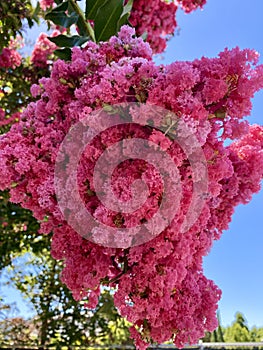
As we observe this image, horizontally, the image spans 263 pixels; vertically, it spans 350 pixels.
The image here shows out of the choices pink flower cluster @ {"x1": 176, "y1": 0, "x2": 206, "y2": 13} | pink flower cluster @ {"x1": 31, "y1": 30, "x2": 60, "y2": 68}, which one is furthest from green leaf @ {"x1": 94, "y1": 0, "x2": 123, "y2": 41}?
pink flower cluster @ {"x1": 31, "y1": 30, "x2": 60, "y2": 68}

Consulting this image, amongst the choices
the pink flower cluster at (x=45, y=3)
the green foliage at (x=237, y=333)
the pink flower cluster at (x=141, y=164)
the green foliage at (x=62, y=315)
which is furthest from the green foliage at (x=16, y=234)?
the green foliage at (x=237, y=333)

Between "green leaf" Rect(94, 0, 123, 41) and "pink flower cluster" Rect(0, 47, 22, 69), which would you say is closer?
"green leaf" Rect(94, 0, 123, 41)

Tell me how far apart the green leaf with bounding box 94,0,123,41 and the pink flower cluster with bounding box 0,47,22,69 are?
1551 mm

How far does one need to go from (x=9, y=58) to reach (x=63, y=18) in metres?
1.35

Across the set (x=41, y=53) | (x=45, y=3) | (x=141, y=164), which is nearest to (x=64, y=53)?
(x=141, y=164)

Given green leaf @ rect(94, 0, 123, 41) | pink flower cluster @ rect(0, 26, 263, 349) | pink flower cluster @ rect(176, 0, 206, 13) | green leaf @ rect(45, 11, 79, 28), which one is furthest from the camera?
pink flower cluster @ rect(176, 0, 206, 13)

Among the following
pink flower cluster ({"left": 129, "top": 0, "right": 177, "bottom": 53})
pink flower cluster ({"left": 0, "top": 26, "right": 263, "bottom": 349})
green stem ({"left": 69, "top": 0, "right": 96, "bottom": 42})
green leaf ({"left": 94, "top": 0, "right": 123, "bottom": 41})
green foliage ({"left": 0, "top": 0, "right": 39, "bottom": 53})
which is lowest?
pink flower cluster ({"left": 0, "top": 26, "right": 263, "bottom": 349})

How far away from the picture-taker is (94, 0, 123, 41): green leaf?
141 cm

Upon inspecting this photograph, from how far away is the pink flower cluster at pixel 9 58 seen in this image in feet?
9.55

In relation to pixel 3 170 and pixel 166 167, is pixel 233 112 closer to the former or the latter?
pixel 166 167

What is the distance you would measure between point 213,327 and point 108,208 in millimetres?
431

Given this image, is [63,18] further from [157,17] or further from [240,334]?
[240,334]

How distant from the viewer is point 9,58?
2.97 meters

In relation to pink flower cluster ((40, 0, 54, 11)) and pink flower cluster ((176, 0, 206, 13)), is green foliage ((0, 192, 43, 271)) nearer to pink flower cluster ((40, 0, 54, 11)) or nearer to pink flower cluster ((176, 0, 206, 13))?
pink flower cluster ((40, 0, 54, 11))
